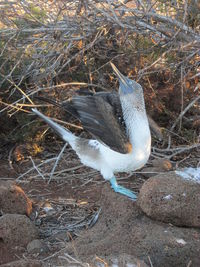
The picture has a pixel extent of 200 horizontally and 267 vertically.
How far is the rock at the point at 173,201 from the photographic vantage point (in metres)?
3.14

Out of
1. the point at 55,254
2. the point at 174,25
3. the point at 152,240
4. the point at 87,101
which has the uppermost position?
the point at 174,25

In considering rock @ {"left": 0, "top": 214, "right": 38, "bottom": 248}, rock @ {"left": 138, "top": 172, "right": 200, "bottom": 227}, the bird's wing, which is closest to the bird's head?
the bird's wing

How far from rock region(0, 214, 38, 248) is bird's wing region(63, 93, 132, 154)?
0.87 m

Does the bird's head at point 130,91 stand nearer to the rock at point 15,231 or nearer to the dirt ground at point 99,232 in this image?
the dirt ground at point 99,232

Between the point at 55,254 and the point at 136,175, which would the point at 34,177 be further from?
the point at 55,254

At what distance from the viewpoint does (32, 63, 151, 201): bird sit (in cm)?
328

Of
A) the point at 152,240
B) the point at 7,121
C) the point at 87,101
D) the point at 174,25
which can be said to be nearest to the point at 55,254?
the point at 152,240

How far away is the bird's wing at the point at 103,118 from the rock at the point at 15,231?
872mm

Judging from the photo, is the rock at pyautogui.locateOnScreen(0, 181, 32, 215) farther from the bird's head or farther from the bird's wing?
the bird's head

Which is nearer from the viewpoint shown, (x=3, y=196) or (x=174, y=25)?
(x=3, y=196)

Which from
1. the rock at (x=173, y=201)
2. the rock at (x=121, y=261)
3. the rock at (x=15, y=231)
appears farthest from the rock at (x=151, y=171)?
the rock at (x=121, y=261)

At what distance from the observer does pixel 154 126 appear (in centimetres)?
387

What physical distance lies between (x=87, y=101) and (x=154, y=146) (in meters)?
2.21

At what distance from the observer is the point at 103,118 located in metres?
3.40
